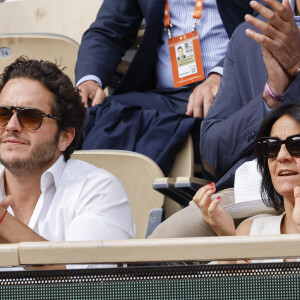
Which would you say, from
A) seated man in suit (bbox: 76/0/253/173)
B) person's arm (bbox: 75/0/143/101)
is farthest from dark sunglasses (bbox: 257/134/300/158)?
person's arm (bbox: 75/0/143/101)

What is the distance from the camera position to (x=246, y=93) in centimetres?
266

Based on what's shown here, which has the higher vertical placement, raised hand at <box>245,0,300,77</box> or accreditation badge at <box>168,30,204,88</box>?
raised hand at <box>245,0,300,77</box>

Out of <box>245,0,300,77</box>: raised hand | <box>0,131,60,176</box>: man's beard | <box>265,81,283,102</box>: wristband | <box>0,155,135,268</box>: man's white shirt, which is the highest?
<box>245,0,300,77</box>: raised hand

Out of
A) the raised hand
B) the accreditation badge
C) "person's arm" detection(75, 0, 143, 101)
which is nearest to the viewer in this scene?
the raised hand

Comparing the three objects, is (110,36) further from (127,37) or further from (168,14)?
(168,14)

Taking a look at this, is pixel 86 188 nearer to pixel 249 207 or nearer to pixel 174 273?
pixel 249 207

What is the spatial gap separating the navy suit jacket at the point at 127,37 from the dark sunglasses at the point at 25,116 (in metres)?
1.21

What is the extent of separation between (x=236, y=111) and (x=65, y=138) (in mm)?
633

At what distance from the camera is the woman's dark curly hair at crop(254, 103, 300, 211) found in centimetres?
207

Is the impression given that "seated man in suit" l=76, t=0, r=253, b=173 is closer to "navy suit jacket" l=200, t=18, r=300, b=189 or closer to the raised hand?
"navy suit jacket" l=200, t=18, r=300, b=189

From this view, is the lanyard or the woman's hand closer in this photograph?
the woman's hand

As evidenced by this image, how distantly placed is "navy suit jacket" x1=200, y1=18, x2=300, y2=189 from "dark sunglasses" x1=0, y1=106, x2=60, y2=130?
66 centimetres

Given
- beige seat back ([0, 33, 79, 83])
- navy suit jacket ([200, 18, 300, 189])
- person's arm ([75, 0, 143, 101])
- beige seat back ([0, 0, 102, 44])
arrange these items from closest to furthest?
navy suit jacket ([200, 18, 300, 189]), beige seat back ([0, 33, 79, 83]), person's arm ([75, 0, 143, 101]), beige seat back ([0, 0, 102, 44])

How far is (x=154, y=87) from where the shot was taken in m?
3.47
